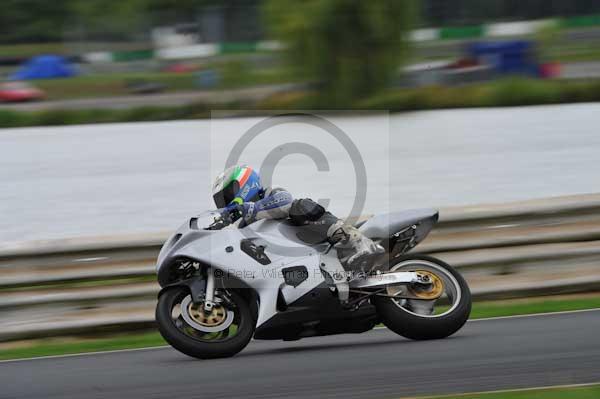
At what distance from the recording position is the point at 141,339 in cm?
747

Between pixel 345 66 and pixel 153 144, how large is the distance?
281 inches

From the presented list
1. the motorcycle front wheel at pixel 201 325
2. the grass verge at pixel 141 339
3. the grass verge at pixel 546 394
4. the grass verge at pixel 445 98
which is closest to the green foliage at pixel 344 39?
the grass verge at pixel 445 98

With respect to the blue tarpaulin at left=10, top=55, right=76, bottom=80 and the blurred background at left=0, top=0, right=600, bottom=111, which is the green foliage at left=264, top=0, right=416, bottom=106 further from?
the blue tarpaulin at left=10, top=55, right=76, bottom=80

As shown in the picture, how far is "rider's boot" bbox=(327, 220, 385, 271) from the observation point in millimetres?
6211

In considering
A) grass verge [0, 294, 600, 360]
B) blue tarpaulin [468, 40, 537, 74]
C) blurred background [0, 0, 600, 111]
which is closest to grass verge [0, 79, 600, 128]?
blurred background [0, 0, 600, 111]

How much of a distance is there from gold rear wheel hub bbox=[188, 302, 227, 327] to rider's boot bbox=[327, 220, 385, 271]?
0.90m

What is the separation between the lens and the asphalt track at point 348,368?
5.12 m

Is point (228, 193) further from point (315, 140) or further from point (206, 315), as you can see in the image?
point (315, 140)

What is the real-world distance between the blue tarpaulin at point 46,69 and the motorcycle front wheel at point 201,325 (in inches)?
1273

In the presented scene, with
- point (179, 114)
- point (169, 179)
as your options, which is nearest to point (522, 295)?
point (169, 179)

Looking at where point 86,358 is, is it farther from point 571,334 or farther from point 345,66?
point 345,66

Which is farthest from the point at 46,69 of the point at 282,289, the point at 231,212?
the point at 282,289

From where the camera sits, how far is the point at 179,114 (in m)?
23.1

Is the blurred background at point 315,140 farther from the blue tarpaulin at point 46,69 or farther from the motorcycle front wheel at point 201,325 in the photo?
the motorcycle front wheel at point 201,325
